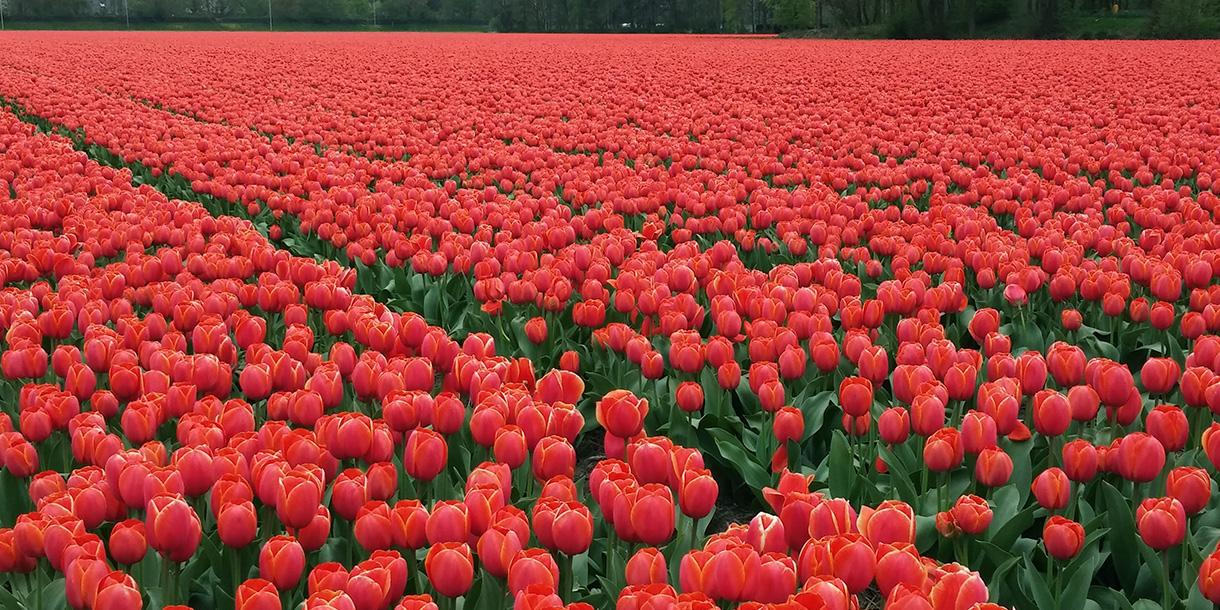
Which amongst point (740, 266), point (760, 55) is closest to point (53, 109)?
point (740, 266)

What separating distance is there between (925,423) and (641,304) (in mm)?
1634

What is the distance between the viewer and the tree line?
4525 centimetres

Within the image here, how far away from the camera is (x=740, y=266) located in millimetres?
5023

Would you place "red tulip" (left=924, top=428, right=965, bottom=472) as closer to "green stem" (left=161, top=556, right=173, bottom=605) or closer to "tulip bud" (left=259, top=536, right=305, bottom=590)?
"tulip bud" (left=259, top=536, right=305, bottom=590)

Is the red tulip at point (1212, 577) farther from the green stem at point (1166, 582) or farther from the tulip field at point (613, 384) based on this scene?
the green stem at point (1166, 582)

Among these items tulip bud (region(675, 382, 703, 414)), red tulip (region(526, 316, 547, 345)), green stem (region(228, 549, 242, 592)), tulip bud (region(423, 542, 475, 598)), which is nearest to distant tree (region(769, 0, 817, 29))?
red tulip (region(526, 316, 547, 345))

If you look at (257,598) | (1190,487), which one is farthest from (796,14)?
(257,598)

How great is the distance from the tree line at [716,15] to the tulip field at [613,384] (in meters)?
39.7

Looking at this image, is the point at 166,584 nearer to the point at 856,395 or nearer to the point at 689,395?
the point at 689,395

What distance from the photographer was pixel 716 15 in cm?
8762

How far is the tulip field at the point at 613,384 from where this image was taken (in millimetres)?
2162

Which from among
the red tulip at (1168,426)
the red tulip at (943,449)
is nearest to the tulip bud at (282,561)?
the red tulip at (943,449)

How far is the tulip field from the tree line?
130 feet

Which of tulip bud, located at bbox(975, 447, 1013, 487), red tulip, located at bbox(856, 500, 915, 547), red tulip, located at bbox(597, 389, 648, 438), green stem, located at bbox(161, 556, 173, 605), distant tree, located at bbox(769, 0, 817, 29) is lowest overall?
green stem, located at bbox(161, 556, 173, 605)
